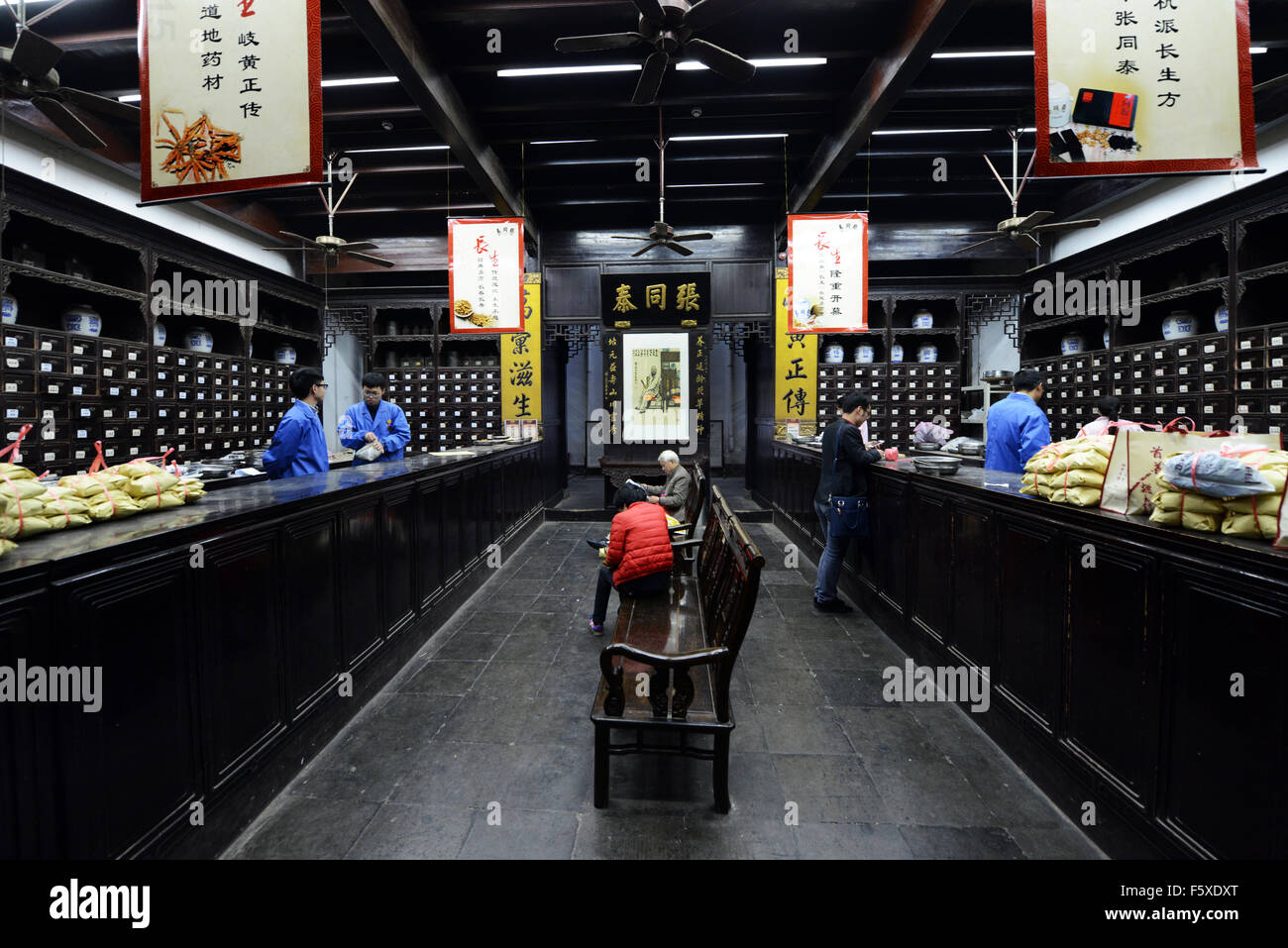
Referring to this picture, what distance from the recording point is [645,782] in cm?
229

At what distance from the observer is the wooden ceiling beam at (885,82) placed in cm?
402

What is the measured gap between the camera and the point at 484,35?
4836 millimetres

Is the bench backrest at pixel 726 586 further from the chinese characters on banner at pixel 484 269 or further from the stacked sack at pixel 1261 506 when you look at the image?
the chinese characters on banner at pixel 484 269

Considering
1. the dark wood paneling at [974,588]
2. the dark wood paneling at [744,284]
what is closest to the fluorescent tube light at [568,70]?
the dark wood paneling at [744,284]

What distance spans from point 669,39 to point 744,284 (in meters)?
4.85

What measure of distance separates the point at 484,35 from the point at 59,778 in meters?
5.58

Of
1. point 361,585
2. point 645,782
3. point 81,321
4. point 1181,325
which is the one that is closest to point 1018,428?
point 645,782

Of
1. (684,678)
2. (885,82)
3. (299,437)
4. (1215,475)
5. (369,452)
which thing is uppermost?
(885,82)

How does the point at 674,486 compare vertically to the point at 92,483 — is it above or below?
below

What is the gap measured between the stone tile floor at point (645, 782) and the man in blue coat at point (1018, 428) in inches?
69.0

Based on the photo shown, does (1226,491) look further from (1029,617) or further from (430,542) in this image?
(430,542)

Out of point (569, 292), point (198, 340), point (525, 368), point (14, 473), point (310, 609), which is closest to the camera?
point (14, 473)

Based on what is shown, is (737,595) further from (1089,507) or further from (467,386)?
(467,386)

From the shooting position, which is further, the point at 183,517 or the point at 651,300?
the point at 651,300
